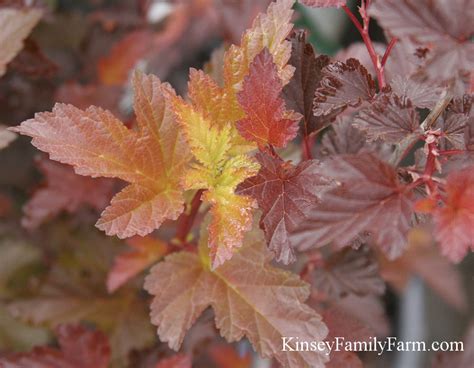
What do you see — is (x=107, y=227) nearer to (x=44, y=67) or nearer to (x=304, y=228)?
(x=304, y=228)

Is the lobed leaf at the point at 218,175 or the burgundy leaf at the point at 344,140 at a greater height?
the lobed leaf at the point at 218,175

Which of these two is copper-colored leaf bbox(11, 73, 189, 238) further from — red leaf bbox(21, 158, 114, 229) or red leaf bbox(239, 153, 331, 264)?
red leaf bbox(21, 158, 114, 229)

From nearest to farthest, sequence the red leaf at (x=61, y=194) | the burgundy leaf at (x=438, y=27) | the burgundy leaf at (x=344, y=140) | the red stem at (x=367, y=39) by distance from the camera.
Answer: the burgundy leaf at (x=438, y=27) → the red stem at (x=367, y=39) → the burgundy leaf at (x=344, y=140) → the red leaf at (x=61, y=194)

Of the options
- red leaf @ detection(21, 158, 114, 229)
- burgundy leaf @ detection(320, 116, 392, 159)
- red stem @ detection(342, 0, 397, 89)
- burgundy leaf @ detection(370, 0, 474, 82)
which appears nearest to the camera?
burgundy leaf @ detection(370, 0, 474, 82)

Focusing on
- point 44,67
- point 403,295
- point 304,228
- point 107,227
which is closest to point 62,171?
point 44,67

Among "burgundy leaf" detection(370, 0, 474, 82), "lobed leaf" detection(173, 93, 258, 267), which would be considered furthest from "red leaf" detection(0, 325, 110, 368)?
"burgundy leaf" detection(370, 0, 474, 82)

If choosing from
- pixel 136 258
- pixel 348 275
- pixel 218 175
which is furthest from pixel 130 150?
pixel 348 275

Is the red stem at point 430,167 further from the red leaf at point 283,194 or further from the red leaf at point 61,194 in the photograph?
the red leaf at point 61,194

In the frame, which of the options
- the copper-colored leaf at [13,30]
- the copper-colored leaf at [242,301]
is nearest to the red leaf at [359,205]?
the copper-colored leaf at [242,301]
